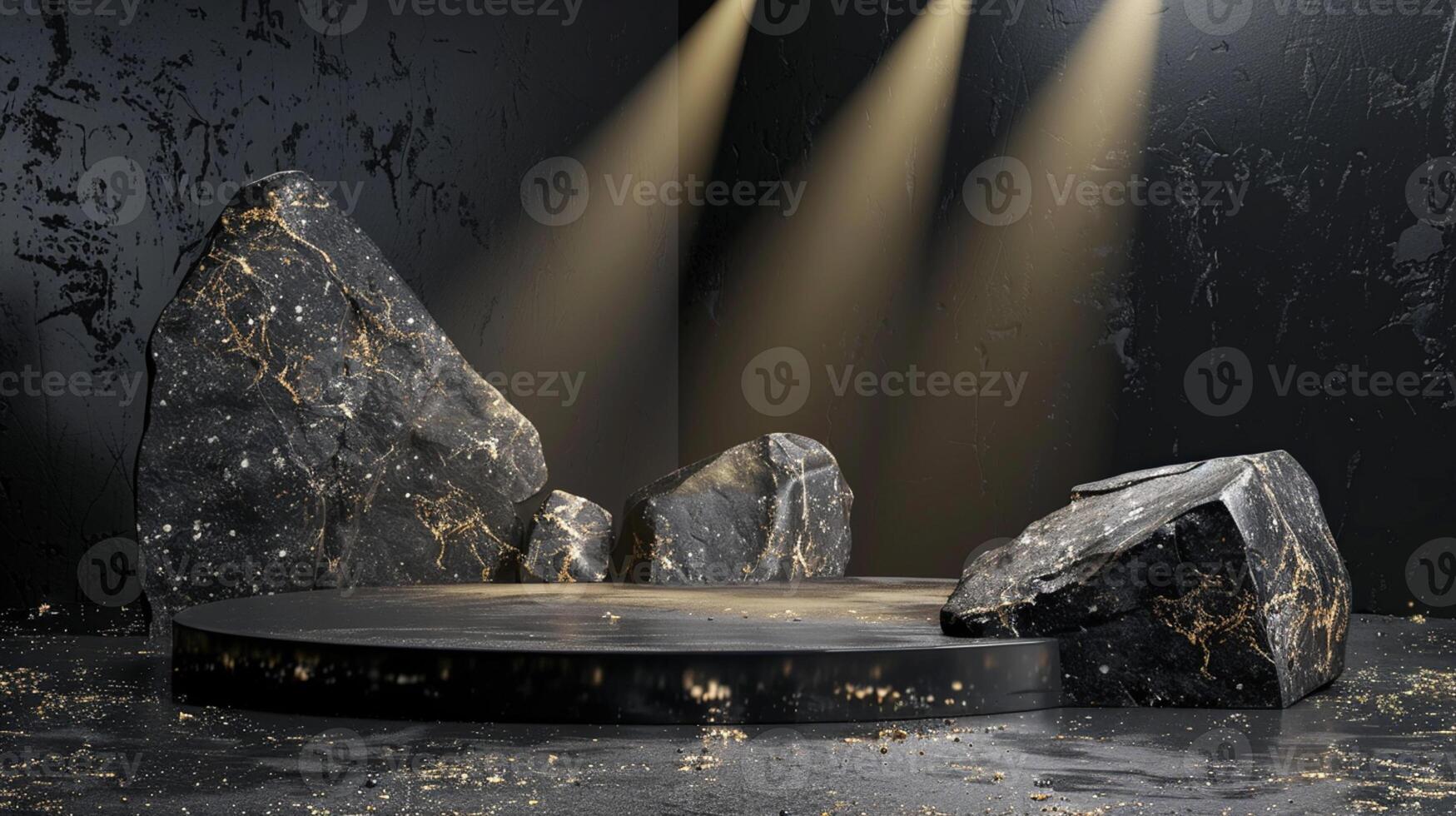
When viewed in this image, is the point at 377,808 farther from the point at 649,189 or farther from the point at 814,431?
the point at 649,189

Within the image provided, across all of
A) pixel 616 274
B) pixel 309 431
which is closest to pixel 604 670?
pixel 309 431

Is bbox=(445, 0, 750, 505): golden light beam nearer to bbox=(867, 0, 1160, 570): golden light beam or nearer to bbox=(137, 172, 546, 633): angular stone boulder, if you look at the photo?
bbox=(137, 172, 546, 633): angular stone boulder

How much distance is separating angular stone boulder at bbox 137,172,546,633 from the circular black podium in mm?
951

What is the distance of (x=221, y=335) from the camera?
13.9 ft

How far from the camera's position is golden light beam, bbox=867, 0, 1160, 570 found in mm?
5023

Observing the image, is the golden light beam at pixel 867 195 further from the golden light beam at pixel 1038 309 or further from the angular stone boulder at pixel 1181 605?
the angular stone boulder at pixel 1181 605

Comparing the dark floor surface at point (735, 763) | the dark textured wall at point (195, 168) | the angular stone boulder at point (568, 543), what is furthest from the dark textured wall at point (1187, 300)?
the dark floor surface at point (735, 763)

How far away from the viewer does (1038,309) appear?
5195mm

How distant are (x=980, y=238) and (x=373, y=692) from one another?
123 inches

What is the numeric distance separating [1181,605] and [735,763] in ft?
3.34

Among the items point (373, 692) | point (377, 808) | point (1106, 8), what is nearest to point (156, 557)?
point (373, 692)

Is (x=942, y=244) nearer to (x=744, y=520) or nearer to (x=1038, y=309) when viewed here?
(x=1038, y=309)

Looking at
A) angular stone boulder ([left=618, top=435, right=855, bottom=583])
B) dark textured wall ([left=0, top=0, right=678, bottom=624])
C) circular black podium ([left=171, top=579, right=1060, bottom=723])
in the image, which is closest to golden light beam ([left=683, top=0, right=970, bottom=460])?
dark textured wall ([left=0, top=0, right=678, bottom=624])

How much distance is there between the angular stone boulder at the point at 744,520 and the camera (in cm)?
466
